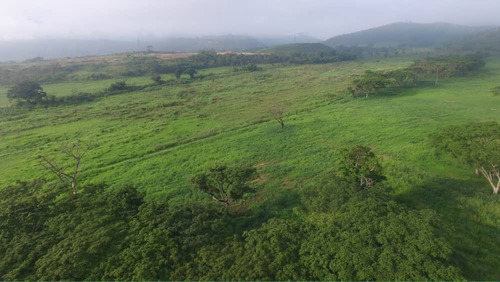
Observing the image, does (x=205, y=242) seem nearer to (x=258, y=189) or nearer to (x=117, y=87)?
(x=258, y=189)

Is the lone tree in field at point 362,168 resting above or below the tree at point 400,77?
below


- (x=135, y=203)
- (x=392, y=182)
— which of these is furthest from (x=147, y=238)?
(x=392, y=182)

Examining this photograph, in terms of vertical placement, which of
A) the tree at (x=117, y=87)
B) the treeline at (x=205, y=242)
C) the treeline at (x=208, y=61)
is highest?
the treeline at (x=208, y=61)

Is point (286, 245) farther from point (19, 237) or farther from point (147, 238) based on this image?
point (19, 237)

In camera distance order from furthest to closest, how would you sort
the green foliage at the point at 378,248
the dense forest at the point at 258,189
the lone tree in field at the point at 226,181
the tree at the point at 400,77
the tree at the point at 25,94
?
1. the tree at the point at 400,77
2. the tree at the point at 25,94
3. the lone tree in field at the point at 226,181
4. the dense forest at the point at 258,189
5. the green foliage at the point at 378,248

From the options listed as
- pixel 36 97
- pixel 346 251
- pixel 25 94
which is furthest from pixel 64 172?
pixel 25 94

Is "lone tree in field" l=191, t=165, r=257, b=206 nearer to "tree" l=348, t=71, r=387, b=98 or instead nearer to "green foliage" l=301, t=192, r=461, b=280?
"green foliage" l=301, t=192, r=461, b=280

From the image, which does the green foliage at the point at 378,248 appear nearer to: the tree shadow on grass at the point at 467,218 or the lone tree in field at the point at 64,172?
the tree shadow on grass at the point at 467,218

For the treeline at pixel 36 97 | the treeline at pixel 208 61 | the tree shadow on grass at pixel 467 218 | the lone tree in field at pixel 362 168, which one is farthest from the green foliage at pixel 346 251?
the treeline at pixel 208 61
